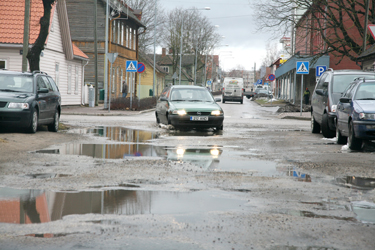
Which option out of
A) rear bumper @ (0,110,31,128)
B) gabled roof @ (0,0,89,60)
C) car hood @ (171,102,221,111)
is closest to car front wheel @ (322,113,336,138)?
car hood @ (171,102,221,111)

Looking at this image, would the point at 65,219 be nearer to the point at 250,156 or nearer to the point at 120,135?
the point at 250,156

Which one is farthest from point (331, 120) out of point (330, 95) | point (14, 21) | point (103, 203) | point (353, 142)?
point (14, 21)

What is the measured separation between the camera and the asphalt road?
15.2 feet

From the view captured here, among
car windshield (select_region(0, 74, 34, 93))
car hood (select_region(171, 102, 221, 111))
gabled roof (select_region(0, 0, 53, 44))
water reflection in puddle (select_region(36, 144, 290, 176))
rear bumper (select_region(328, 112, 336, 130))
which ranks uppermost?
gabled roof (select_region(0, 0, 53, 44))

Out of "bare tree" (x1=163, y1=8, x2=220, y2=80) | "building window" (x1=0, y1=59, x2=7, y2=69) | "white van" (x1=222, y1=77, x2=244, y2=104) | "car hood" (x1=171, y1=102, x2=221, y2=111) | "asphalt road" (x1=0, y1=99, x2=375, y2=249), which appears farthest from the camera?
"bare tree" (x1=163, y1=8, x2=220, y2=80)

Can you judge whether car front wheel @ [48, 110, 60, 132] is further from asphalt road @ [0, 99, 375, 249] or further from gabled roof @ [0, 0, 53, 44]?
gabled roof @ [0, 0, 53, 44]

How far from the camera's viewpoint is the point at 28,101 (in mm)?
14203

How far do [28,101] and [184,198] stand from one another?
904 cm

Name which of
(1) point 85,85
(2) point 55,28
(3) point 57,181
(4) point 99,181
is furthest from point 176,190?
(1) point 85,85

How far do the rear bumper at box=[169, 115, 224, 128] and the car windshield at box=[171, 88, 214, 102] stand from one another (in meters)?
1.63

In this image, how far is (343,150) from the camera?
12109 mm

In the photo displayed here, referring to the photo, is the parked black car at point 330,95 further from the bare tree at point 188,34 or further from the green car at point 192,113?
the bare tree at point 188,34

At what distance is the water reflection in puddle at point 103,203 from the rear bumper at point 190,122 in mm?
10407

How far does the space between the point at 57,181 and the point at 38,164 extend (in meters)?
1.80
